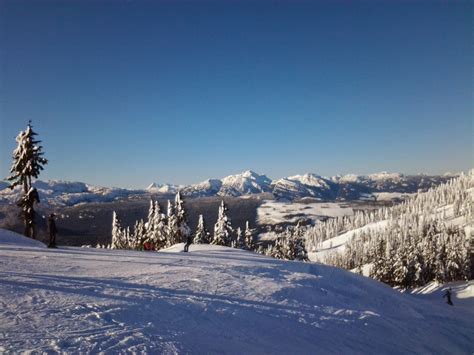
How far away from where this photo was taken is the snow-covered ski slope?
905cm

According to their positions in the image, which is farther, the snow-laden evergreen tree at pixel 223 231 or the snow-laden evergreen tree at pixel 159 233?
the snow-laden evergreen tree at pixel 223 231

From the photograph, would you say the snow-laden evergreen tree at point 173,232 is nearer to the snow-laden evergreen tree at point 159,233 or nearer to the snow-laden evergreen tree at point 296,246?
the snow-laden evergreen tree at point 159,233

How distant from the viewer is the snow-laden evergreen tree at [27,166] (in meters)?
35.4

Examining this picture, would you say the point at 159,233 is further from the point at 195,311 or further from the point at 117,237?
the point at 195,311

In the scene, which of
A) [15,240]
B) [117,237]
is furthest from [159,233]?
[15,240]

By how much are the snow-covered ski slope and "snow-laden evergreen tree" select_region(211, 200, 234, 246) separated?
37594 millimetres

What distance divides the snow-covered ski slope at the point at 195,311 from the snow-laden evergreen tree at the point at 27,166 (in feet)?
58.1

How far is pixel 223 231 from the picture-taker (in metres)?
59.4

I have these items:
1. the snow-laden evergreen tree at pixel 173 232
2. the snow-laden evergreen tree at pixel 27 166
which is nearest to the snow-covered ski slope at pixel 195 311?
the snow-laden evergreen tree at pixel 27 166

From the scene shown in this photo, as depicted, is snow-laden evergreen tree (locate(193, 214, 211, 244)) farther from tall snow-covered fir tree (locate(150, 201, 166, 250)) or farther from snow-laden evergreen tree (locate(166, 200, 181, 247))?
tall snow-covered fir tree (locate(150, 201, 166, 250))

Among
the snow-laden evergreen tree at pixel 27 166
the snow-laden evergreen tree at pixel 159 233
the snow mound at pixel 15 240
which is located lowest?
the snow-laden evergreen tree at pixel 159 233

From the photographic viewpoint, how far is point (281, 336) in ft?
37.9

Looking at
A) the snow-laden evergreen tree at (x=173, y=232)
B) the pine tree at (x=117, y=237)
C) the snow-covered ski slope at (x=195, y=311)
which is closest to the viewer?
the snow-covered ski slope at (x=195, y=311)

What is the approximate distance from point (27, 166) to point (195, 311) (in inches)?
1248
